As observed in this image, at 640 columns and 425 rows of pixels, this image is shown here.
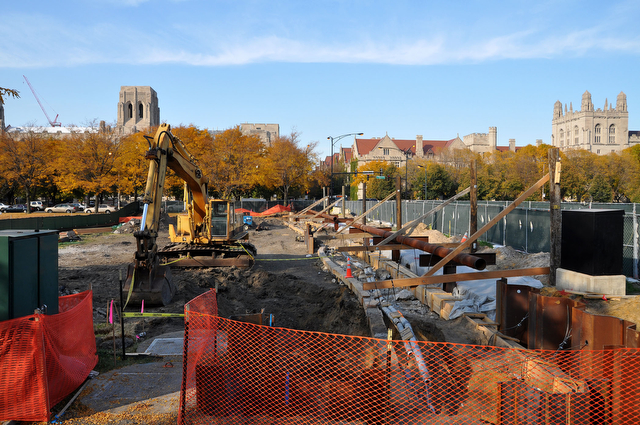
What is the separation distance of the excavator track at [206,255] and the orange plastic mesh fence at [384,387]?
429 inches

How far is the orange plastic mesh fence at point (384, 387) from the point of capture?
492cm

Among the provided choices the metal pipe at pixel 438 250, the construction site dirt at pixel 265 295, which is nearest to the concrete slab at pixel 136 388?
the construction site dirt at pixel 265 295

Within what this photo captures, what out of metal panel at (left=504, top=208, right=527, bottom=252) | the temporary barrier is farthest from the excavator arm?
the temporary barrier

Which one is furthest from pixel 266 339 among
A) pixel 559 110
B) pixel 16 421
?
pixel 559 110

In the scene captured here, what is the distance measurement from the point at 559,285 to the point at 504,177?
172 feet

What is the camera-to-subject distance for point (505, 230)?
20094mm

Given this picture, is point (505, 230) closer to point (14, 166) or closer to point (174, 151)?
point (174, 151)

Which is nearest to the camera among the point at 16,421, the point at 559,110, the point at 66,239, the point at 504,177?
the point at 16,421

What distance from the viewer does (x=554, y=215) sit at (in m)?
9.35

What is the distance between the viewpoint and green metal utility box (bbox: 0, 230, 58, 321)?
571 centimetres

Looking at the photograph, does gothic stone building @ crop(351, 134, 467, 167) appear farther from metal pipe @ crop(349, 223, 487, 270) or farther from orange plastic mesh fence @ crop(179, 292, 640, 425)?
orange plastic mesh fence @ crop(179, 292, 640, 425)

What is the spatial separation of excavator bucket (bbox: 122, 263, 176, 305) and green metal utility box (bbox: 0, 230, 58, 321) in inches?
169

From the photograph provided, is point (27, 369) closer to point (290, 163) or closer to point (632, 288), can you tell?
point (632, 288)

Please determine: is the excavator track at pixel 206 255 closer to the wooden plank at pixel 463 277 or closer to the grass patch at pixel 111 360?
the wooden plank at pixel 463 277
